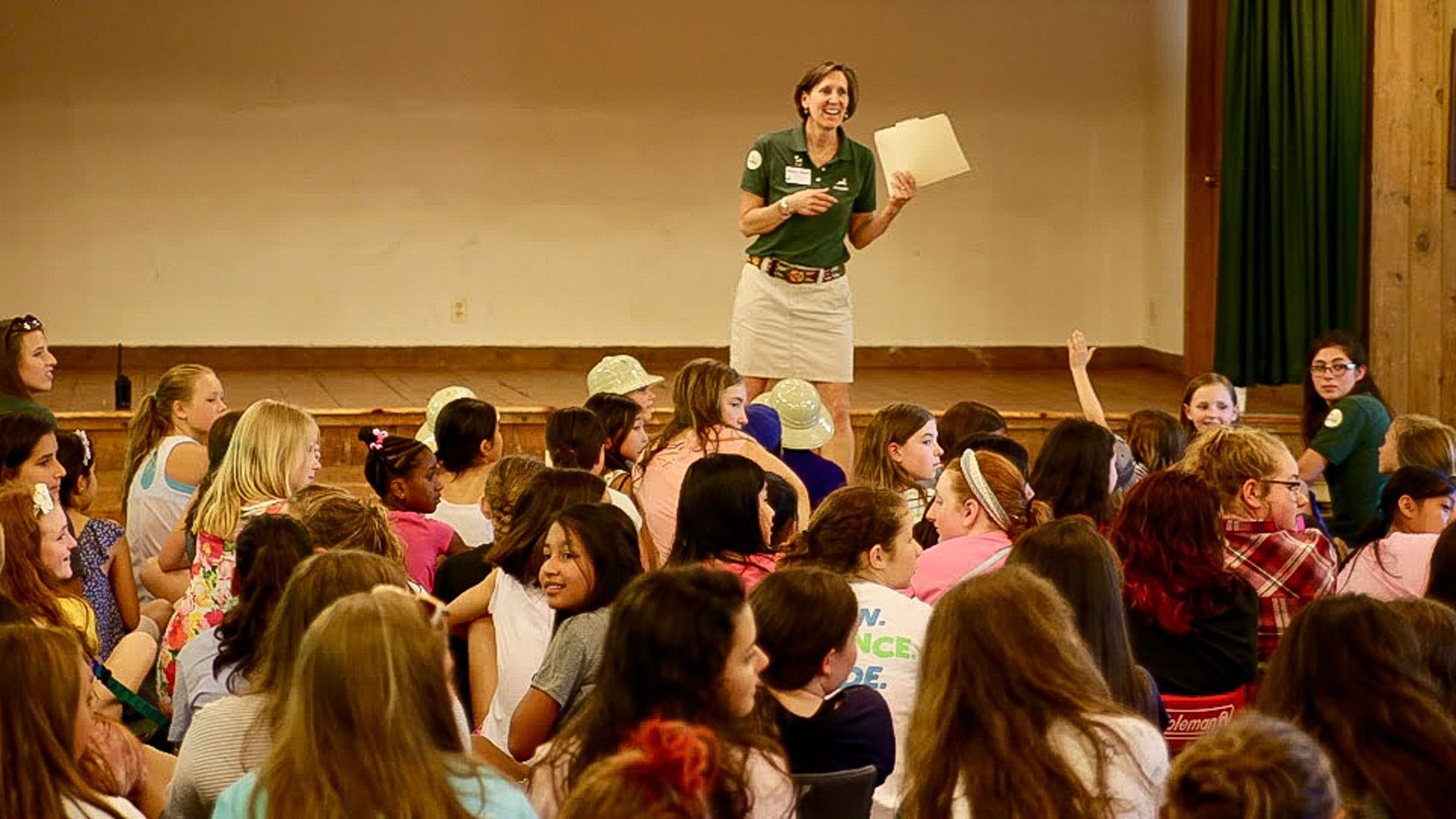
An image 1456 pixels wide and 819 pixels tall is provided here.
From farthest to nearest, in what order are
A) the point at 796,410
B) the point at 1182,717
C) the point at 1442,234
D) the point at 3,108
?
the point at 3,108
the point at 1442,234
the point at 796,410
the point at 1182,717

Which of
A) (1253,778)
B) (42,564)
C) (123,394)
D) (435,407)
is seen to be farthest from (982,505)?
(123,394)

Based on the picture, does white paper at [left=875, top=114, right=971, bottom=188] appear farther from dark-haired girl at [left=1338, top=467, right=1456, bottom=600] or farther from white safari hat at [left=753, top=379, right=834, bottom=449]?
dark-haired girl at [left=1338, top=467, right=1456, bottom=600]

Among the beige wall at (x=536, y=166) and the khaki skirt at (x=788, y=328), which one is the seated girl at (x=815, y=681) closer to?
the khaki skirt at (x=788, y=328)

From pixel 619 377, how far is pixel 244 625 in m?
2.96

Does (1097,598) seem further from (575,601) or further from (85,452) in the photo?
(85,452)

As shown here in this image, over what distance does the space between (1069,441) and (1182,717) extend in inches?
31.9

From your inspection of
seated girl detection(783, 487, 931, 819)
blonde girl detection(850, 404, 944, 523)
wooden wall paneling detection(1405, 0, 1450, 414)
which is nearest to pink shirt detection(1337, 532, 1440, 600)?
seated girl detection(783, 487, 931, 819)

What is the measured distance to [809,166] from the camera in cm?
625

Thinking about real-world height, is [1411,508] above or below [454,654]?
above

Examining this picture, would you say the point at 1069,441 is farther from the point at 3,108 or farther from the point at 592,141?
the point at 3,108

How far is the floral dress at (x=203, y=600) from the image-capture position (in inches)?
141

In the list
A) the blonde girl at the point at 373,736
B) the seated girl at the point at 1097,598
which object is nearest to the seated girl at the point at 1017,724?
the seated girl at the point at 1097,598

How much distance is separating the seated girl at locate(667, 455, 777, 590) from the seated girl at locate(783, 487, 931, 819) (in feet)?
0.25

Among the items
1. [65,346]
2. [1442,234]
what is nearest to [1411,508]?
[1442,234]
